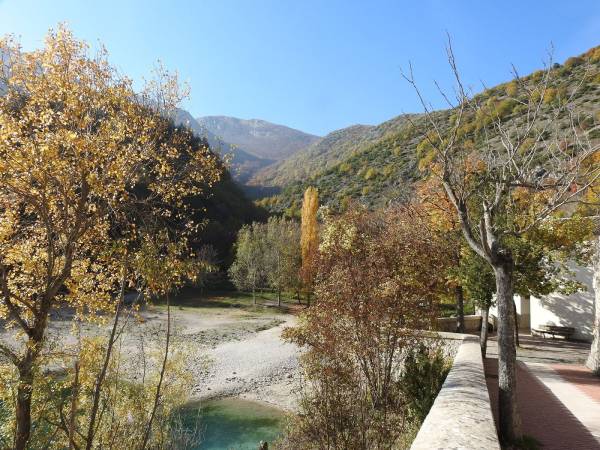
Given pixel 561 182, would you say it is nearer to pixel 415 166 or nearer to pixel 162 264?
pixel 162 264

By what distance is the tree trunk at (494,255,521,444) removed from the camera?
232 inches

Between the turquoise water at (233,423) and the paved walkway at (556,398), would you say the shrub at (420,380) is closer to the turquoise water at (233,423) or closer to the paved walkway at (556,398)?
the paved walkway at (556,398)

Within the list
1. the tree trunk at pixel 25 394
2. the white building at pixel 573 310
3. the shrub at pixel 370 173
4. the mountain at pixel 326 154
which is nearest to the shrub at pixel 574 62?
A: the shrub at pixel 370 173

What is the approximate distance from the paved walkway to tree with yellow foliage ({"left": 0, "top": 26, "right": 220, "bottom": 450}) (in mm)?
6183

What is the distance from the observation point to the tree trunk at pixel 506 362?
19.4ft

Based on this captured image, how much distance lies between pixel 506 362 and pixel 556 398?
409 cm

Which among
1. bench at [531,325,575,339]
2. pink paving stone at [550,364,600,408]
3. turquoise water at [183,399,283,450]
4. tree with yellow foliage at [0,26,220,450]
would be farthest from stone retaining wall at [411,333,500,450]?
bench at [531,325,575,339]

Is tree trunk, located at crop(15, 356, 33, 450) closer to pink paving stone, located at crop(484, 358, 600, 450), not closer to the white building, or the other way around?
pink paving stone, located at crop(484, 358, 600, 450)

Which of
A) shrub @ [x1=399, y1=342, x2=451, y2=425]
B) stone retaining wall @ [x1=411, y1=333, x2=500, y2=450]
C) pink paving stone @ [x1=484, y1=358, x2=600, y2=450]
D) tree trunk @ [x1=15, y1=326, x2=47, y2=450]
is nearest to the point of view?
stone retaining wall @ [x1=411, y1=333, x2=500, y2=450]

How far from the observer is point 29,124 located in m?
6.66

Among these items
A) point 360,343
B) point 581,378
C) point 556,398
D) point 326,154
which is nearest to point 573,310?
point 581,378

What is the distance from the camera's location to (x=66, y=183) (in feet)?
20.7

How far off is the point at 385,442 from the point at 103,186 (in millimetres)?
6085

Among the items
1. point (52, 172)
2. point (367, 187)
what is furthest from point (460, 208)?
point (367, 187)
